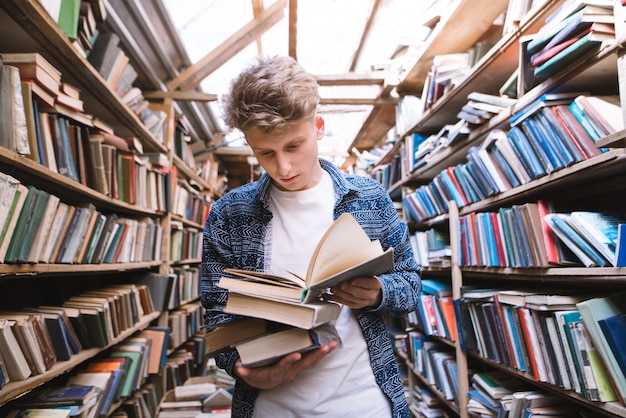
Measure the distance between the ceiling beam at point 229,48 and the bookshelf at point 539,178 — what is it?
4.57 ft

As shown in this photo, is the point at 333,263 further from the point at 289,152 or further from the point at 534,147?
the point at 534,147

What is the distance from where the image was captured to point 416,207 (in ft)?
9.04

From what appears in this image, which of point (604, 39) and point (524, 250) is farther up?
point (604, 39)

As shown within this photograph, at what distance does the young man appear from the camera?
84 cm

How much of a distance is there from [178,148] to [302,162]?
3169 millimetres

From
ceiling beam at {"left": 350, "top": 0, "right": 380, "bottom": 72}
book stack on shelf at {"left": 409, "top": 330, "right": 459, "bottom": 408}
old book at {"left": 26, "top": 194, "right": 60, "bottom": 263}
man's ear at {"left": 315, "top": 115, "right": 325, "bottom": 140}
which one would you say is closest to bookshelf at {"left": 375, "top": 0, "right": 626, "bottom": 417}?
book stack on shelf at {"left": 409, "top": 330, "right": 459, "bottom": 408}

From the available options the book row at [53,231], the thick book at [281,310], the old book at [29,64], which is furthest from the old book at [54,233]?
the thick book at [281,310]

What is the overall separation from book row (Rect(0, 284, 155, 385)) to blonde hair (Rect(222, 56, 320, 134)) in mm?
1014

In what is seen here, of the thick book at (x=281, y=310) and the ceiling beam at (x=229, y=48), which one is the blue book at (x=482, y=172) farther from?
the ceiling beam at (x=229, y=48)

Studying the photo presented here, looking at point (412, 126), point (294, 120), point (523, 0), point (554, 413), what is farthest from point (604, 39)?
point (412, 126)

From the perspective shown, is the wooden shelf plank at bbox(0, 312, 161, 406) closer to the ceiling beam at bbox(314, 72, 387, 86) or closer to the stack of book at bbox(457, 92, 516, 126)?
the stack of book at bbox(457, 92, 516, 126)

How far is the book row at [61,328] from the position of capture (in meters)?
1.26

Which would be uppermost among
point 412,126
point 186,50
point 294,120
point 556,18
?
point 186,50

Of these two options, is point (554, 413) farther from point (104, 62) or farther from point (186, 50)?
point (186, 50)
